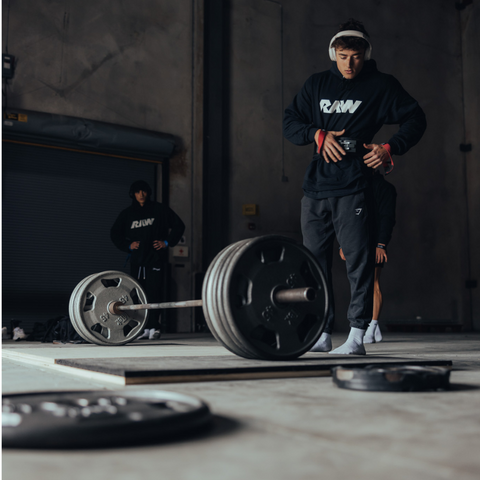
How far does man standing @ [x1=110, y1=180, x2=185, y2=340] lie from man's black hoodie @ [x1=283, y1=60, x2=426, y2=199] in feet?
8.63

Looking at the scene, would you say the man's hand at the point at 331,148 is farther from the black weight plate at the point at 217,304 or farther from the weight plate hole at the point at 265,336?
the weight plate hole at the point at 265,336

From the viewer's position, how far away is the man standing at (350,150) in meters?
2.53

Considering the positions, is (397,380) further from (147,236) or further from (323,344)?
(147,236)

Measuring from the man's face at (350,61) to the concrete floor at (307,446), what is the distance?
176 centimetres

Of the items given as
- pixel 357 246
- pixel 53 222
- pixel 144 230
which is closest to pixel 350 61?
pixel 357 246

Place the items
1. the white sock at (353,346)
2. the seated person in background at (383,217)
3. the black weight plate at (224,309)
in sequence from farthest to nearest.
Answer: the seated person in background at (383,217) → the white sock at (353,346) → the black weight plate at (224,309)

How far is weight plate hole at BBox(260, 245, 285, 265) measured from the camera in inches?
77.3

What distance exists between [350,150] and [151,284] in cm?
288

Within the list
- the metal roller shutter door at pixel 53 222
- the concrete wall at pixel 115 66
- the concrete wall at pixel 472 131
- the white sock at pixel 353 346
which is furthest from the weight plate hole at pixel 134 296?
the concrete wall at pixel 472 131

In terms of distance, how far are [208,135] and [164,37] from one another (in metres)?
1.27

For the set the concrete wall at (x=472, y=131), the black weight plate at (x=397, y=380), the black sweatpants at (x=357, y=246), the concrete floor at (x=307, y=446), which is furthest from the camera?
the concrete wall at (x=472, y=131)

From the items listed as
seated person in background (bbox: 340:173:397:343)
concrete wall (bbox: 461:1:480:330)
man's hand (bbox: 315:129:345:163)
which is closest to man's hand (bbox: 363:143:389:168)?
man's hand (bbox: 315:129:345:163)

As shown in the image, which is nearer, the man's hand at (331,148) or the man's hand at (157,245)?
the man's hand at (331,148)

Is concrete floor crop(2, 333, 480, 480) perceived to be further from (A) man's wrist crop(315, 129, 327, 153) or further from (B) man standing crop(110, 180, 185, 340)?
(B) man standing crop(110, 180, 185, 340)
